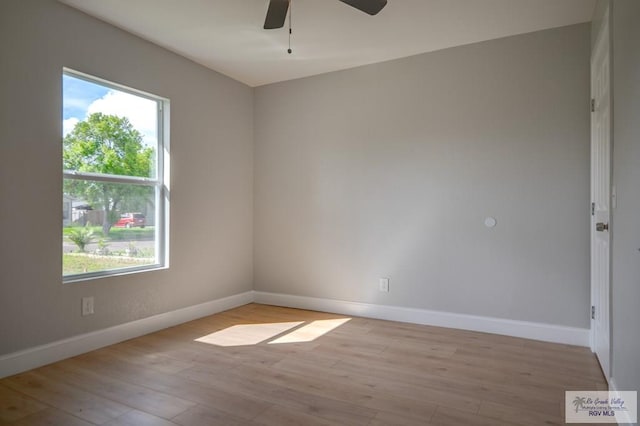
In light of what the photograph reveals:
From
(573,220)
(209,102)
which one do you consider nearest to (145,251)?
(209,102)

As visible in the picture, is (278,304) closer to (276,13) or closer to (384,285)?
(384,285)

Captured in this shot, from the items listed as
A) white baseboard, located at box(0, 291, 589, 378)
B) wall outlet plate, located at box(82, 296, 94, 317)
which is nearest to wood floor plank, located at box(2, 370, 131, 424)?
white baseboard, located at box(0, 291, 589, 378)

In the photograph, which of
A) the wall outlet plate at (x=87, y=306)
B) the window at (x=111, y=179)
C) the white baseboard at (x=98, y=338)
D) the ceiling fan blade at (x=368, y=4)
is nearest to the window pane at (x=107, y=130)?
the window at (x=111, y=179)

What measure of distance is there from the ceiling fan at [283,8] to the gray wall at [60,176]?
4.60 feet

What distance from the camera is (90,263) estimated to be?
3023 millimetres

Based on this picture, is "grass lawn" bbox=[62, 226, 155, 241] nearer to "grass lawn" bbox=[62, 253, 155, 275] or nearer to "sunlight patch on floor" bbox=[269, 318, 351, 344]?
"grass lawn" bbox=[62, 253, 155, 275]

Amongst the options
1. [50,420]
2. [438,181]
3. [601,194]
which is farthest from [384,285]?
[50,420]

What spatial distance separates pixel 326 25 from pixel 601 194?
91.2 inches

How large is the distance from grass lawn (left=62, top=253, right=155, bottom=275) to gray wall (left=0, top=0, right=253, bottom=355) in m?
0.11

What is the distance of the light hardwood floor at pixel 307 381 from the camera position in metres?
2.02

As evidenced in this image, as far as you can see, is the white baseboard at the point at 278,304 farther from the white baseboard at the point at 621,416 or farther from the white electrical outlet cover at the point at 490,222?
the white baseboard at the point at 621,416

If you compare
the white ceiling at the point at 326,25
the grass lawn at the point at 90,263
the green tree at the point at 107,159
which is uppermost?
the white ceiling at the point at 326,25

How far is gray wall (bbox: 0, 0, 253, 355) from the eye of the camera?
250 cm

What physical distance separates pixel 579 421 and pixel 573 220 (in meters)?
1.63
